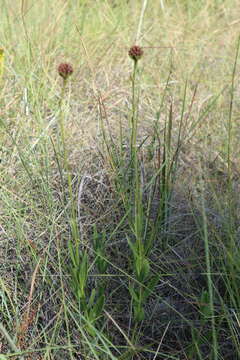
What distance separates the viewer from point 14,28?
87.7 inches

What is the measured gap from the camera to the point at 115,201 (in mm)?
1497

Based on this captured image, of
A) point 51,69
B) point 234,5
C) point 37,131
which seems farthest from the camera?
point 234,5

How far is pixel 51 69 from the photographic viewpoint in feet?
6.88

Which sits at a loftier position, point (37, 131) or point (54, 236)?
point (37, 131)

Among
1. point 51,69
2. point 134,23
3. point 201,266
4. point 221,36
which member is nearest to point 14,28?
point 51,69

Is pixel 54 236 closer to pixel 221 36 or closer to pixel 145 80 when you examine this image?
pixel 145 80

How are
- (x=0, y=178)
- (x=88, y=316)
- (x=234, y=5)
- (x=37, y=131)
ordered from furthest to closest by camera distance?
1. (x=234, y=5)
2. (x=37, y=131)
3. (x=0, y=178)
4. (x=88, y=316)

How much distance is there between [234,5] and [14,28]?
1.08 metres

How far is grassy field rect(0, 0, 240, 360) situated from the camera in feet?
4.00

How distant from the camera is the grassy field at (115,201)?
1.22 m

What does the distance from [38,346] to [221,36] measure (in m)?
1.66

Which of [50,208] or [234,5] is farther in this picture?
[234,5]

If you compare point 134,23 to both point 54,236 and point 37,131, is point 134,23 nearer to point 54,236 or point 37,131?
point 37,131

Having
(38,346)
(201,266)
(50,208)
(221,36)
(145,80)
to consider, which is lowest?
(38,346)
